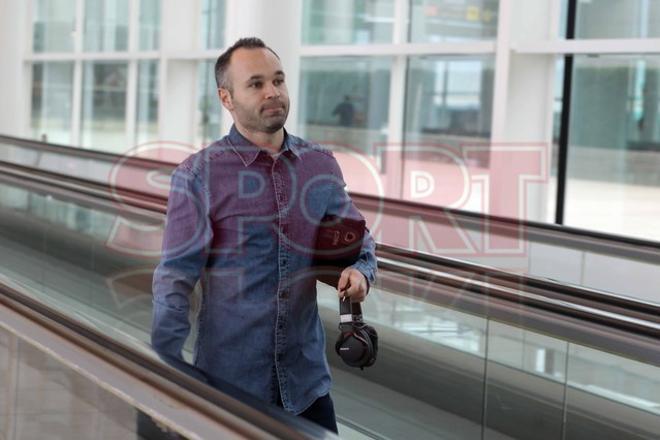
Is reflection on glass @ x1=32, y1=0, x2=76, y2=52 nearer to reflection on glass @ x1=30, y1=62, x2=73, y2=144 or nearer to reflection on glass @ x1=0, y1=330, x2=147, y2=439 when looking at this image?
reflection on glass @ x1=30, y1=62, x2=73, y2=144

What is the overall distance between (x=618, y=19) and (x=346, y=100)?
15.6ft

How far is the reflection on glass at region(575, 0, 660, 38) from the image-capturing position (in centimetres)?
1051

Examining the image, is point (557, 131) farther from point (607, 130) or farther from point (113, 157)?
point (113, 157)

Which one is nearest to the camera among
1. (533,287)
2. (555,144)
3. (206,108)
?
(533,287)

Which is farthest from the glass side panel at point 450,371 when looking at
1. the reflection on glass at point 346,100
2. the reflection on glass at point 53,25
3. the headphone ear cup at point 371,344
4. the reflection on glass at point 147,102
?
the reflection on glass at point 53,25

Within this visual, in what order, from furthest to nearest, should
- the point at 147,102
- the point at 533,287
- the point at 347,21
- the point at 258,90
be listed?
the point at 147,102 → the point at 347,21 → the point at 533,287 → the point at 258,90

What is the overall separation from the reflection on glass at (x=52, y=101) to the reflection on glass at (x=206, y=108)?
547cm

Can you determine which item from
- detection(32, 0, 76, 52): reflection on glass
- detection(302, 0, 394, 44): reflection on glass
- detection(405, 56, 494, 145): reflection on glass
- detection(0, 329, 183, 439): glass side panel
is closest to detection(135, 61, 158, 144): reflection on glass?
detection(32, 0, 76, 52): reflection on glass

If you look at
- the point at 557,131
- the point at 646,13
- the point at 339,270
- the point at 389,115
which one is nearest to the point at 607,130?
the point at 557,131

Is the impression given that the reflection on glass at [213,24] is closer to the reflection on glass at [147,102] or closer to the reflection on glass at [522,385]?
Result: the reflection on glass at [147,102]

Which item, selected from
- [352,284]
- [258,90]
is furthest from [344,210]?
[258,90]

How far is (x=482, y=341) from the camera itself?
5.95 m

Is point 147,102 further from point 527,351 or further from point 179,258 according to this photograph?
point 179,258

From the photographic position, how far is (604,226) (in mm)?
11234
